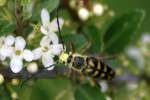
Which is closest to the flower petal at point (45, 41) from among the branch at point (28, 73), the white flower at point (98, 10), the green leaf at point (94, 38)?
the branch at point (28, 73)

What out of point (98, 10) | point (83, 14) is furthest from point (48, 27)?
point (98, 10)

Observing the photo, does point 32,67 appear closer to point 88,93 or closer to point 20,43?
point 20,43

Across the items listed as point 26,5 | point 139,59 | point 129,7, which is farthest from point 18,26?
point 129,7

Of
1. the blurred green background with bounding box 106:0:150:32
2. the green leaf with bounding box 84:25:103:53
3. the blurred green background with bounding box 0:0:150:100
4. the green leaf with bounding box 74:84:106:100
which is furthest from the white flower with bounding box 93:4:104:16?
the blurred green background with bounding box 106:0:150:32

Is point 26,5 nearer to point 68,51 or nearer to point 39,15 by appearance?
point 39,15

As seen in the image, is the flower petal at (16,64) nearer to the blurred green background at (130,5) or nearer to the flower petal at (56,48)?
the flower petal at (56,48)

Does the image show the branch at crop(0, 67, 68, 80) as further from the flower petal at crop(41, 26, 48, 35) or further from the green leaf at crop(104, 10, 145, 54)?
the green leaf at crop(104, 10, 145, 54)
